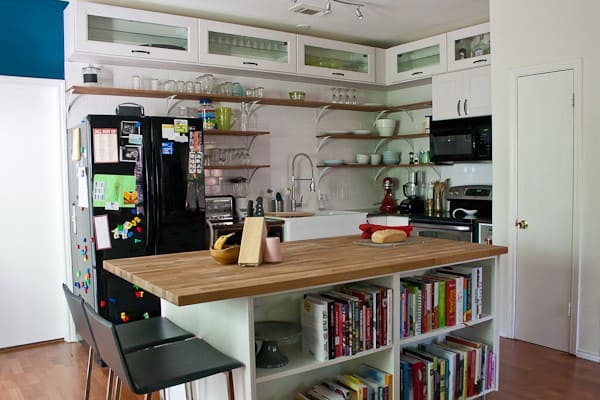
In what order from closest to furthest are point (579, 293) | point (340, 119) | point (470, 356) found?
point (470, 356) < point (579, 293) < point (340, 119)

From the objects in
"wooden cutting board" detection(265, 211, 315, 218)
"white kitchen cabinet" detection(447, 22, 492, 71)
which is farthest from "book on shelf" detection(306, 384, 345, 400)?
"white kitchen cabinet" detection(447, 22, 492, 71)

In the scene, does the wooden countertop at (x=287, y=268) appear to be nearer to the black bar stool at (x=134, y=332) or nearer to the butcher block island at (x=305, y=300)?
the butcher block island at (x=305, y=300)

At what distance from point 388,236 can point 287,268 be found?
82 cm

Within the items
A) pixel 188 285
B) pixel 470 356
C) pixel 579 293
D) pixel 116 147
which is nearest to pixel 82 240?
pixel 116 147

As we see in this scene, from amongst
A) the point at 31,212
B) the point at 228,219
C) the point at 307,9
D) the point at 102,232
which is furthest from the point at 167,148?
the point at 307,9

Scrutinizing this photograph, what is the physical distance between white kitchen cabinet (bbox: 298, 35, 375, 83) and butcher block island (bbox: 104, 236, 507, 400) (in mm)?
2714

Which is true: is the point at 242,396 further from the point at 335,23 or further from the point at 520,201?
the point at 335,23

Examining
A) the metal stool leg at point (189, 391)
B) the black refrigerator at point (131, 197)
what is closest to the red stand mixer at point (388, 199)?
the black refrigerator at point (131, 197)

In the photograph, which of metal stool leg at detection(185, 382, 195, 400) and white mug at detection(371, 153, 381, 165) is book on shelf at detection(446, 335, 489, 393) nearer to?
metal stool leg at detection(185, 382, 195, 400)

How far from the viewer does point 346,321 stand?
7.63ft

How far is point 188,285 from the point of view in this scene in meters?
1.96

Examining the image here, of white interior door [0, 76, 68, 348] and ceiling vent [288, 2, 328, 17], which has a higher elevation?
ceiling vent [288, 2, 328, 17]

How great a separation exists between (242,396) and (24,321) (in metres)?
3.04

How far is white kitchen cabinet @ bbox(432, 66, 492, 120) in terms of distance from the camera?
490cm
